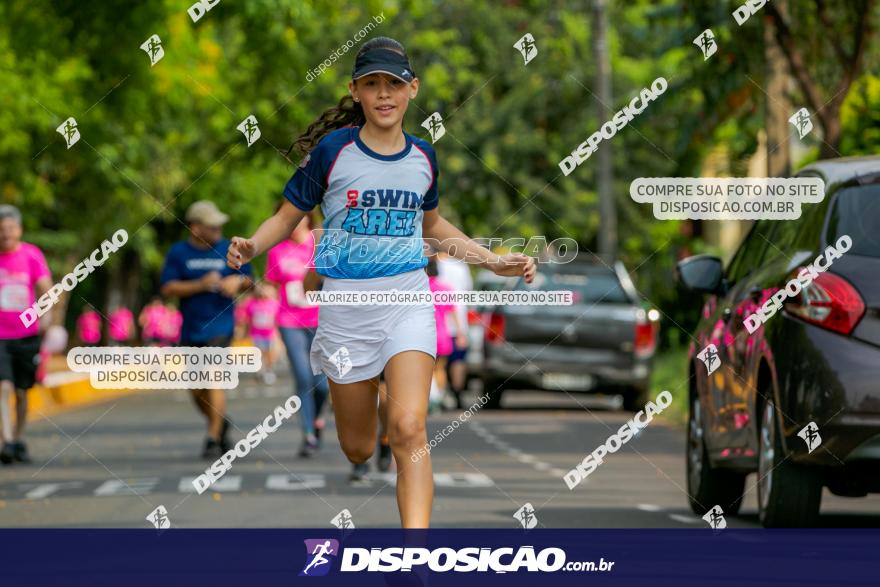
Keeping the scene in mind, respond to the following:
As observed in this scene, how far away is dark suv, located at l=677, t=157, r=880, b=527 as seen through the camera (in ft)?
26.0

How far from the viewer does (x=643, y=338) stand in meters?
23.0

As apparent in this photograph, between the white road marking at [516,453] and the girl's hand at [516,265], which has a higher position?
the white road marking at [516,453]

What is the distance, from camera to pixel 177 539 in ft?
29.0

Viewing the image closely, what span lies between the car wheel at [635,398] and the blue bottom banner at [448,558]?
46.1 feet

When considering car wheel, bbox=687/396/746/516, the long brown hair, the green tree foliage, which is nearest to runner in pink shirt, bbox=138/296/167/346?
the green tree foliage

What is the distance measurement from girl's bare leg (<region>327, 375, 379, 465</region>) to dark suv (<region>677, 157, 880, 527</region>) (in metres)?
1.92

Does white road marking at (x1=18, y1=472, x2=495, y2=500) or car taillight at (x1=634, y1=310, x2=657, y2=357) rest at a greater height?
car taillight at (x1=634, y1=310, x2=657, y2=357)

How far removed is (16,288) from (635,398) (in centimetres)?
1002

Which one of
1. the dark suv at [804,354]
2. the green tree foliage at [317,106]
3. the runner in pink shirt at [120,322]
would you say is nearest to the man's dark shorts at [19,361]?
the green tree foliage at [317,106]

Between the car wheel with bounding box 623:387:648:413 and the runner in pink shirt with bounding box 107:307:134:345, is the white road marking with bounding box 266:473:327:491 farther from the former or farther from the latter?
the runner in pink shirt with bounding box 107:307:134:345

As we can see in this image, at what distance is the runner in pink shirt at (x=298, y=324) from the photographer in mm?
15047

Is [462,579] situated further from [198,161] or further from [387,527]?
[198,161]

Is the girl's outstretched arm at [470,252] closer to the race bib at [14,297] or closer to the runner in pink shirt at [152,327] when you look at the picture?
the race bib at [14,297]

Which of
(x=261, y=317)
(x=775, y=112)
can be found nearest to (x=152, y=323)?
(x=261, y=317)
